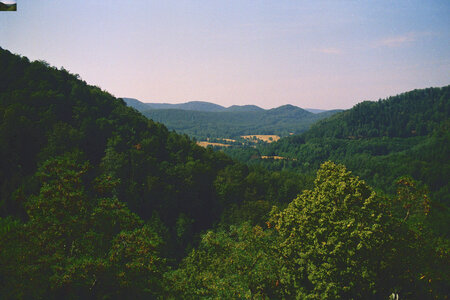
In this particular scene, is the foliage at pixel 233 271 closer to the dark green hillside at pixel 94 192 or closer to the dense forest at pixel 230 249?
the dense forest at pixel 230 249

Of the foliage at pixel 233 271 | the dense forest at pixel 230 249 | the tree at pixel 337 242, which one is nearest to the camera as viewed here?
the dense forest at pixel 230 249

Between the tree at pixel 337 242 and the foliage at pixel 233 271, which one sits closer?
the tree at pixel 337 242

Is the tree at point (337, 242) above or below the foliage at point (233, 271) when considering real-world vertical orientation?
above

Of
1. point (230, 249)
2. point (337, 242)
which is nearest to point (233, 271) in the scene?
point (230, 249)

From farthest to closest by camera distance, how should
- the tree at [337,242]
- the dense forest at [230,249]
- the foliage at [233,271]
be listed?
the foliage at [233,271], the tree at [337,242], the dense forest at [230,249]

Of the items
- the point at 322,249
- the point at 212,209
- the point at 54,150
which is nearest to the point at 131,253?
the point at 322,249

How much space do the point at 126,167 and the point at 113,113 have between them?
24693mm

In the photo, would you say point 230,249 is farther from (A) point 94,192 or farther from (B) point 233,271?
(A) point 94,192

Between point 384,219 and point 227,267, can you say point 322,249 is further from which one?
point 227,267

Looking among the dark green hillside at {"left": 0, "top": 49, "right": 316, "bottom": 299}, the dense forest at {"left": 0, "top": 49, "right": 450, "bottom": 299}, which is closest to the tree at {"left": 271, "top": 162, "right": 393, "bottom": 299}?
the dense forest at {"left": 0, "top": 49, "right": 450, "bottom": 299}

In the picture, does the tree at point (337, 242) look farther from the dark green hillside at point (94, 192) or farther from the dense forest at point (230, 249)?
the dark green hillside at point (94, 192)

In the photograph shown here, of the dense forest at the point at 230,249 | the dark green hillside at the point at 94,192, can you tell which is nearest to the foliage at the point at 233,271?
the dense forest at the point at 230,249

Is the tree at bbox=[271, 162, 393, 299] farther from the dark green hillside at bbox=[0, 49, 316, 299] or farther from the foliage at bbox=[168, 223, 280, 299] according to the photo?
the dark green hillside at bbox=[0, 49, 316, 299]

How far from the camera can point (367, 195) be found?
2003 centimetres
